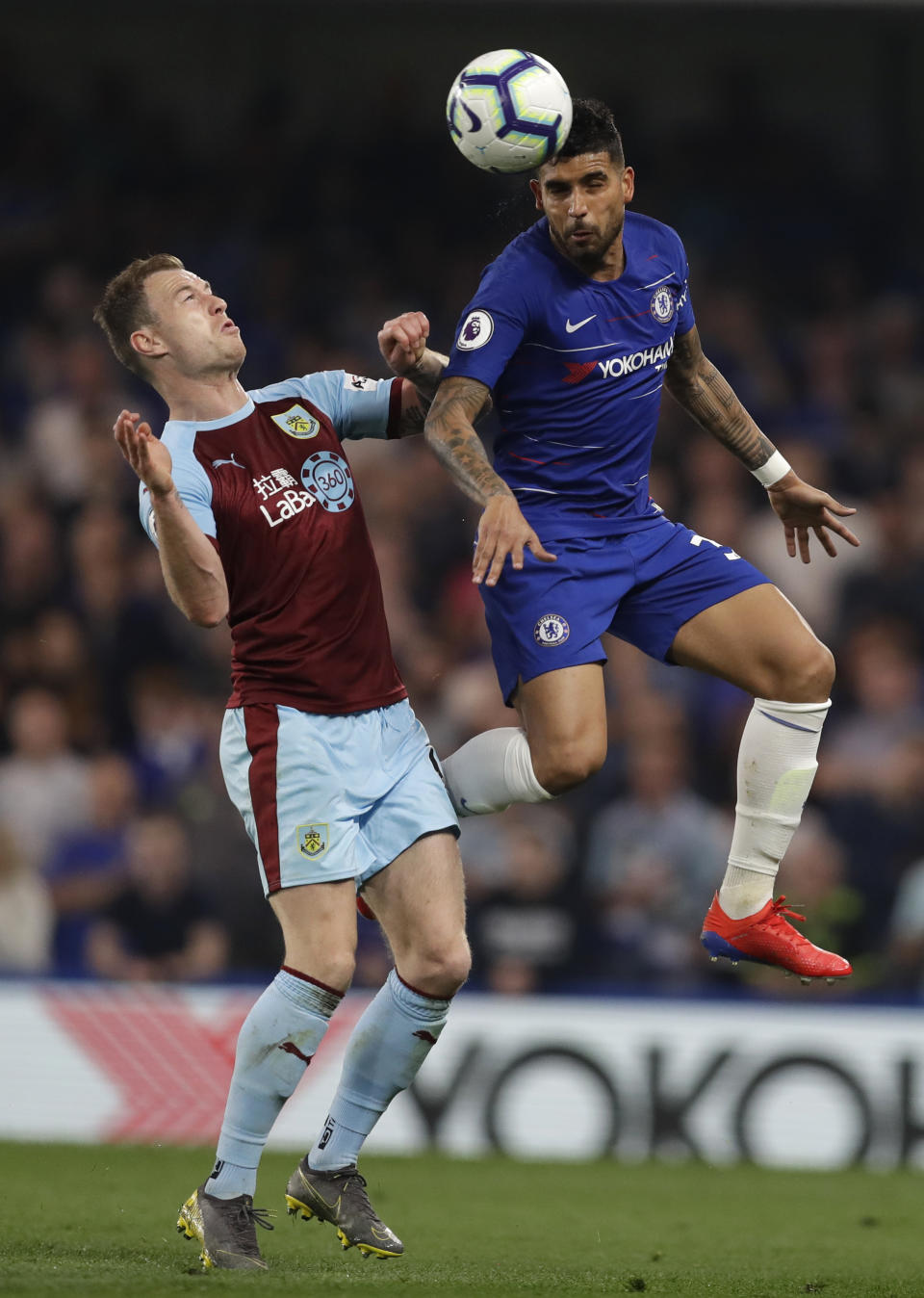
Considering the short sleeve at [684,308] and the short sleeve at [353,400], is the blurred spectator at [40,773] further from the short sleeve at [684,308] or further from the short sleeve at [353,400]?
the short sleeve at [684,308]

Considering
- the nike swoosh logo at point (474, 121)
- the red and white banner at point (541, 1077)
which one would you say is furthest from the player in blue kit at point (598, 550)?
the red and white banner at point (541, 1077)

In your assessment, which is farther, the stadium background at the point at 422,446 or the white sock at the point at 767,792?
the stadium background at the point at 422,446

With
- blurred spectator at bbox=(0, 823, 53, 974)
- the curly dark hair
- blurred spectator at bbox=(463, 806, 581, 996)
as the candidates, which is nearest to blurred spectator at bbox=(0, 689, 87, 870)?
blurred spectator at bbox=(0, 823, 53, 974)

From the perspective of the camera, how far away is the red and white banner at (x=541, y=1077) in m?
8.46

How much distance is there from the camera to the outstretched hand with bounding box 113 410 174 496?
180 inches

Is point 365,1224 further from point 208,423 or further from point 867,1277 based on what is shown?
point 208,423

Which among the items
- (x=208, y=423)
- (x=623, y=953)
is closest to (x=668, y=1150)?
(x=623, y=953)

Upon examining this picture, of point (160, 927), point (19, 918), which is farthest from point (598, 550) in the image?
point (19, 918)

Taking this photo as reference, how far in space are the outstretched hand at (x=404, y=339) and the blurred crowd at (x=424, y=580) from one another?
0.65 metres

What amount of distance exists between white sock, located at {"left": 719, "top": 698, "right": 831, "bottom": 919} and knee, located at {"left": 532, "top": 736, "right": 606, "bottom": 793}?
527 mm

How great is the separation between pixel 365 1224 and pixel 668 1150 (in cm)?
370

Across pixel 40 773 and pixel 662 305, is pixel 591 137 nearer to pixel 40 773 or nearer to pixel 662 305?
pixel 662 305

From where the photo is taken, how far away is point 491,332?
502cm

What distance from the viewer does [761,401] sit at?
12.0 meters
